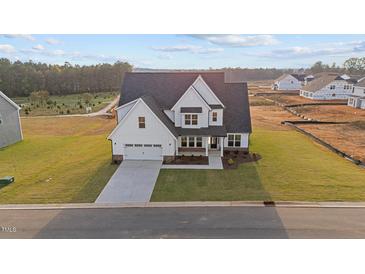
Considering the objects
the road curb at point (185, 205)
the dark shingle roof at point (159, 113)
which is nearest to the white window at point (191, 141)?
the dark shingle roof at point (159, 113)

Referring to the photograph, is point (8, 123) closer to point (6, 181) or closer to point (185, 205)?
point (6, 181)

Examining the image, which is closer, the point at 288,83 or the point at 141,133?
the point at 141,133

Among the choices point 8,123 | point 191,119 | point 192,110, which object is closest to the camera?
point 192,110

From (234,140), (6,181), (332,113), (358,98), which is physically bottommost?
(6,181)

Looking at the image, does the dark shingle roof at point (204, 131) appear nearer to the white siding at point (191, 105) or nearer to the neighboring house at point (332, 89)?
the white siding at point (191, 105)

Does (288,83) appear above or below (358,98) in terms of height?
above

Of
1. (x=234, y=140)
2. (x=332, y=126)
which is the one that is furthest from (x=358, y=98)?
(x=234, y=140)

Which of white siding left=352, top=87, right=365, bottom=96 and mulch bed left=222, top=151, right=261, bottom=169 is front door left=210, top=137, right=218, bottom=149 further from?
white siding left=352, top=87, right=365, bottom=96
